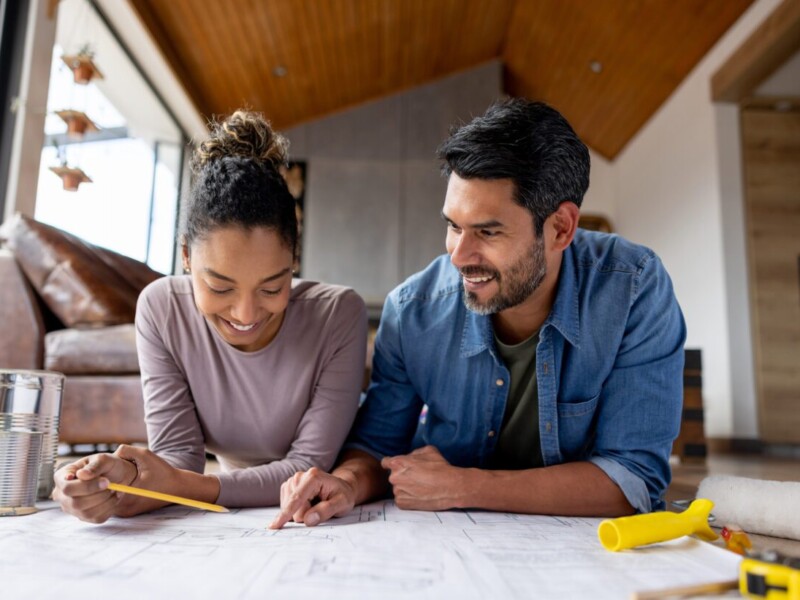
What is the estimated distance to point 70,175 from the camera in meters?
3.24

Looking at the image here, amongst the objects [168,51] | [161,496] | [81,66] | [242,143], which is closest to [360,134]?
[168,51]

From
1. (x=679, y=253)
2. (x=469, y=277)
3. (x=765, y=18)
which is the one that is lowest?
(x=469, y=277)

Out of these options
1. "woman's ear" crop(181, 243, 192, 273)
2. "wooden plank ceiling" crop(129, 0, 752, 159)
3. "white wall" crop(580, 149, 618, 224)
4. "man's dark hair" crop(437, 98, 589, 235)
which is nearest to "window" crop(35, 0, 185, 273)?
"wooden plank ceiling" crop(129, 0, 752, 159)

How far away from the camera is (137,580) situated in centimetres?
71

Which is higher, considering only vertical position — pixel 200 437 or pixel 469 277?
pixel 469 277

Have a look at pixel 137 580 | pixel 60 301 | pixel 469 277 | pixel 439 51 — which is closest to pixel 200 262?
pixel 469 277

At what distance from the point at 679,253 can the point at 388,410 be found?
4.99 meters

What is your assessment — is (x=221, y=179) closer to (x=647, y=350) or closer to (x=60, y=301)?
(x=647, y=350)

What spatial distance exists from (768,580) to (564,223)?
77 centimetres

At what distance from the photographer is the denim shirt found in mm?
1214

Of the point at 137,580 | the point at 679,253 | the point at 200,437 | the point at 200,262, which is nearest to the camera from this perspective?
the point at 137,580

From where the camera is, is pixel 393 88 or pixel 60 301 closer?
pixel 60 301

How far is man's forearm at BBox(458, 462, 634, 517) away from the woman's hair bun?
68 cm

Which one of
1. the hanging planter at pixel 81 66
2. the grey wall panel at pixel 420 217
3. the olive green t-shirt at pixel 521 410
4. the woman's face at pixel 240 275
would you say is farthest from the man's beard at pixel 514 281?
the grey wall panel at pixel 420 217
